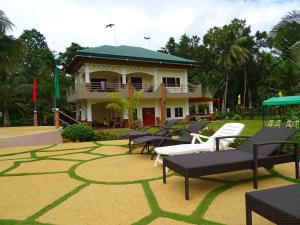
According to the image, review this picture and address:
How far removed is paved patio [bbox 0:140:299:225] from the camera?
3496 mm

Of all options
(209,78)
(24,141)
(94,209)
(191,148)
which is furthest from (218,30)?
(94,209)

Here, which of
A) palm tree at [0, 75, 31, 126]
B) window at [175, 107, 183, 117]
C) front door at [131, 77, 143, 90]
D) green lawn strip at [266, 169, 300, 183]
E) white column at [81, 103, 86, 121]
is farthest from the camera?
window at [175, 107, 183, 117]

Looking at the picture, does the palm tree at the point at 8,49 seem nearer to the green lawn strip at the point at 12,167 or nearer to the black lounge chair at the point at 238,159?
the green lawn strip at the point at 12,167

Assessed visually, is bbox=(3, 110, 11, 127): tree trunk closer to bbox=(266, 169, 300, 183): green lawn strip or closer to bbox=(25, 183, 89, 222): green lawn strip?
bbox=(25, 183, 89, 222): green lawn strip

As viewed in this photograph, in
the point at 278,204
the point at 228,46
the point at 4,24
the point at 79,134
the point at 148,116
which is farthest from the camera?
the point at 228,46

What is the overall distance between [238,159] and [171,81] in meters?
22.6

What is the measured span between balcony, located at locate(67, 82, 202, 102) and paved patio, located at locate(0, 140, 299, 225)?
46.6 feet

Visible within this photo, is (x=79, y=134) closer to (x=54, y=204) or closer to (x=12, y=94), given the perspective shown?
(x=54, y=204)

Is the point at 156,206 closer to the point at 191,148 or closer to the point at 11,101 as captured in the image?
the point at 191,148

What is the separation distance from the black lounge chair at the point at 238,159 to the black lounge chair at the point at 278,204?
1340mm

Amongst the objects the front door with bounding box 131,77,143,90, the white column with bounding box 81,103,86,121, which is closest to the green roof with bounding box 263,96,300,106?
the front door with bounding box 131,77,143,90

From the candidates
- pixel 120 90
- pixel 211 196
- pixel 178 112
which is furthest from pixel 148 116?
pixel 211 196

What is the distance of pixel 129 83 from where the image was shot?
70.3ft

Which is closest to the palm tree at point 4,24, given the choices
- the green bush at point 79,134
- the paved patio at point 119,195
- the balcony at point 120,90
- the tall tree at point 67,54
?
the balcony at point 120,90
